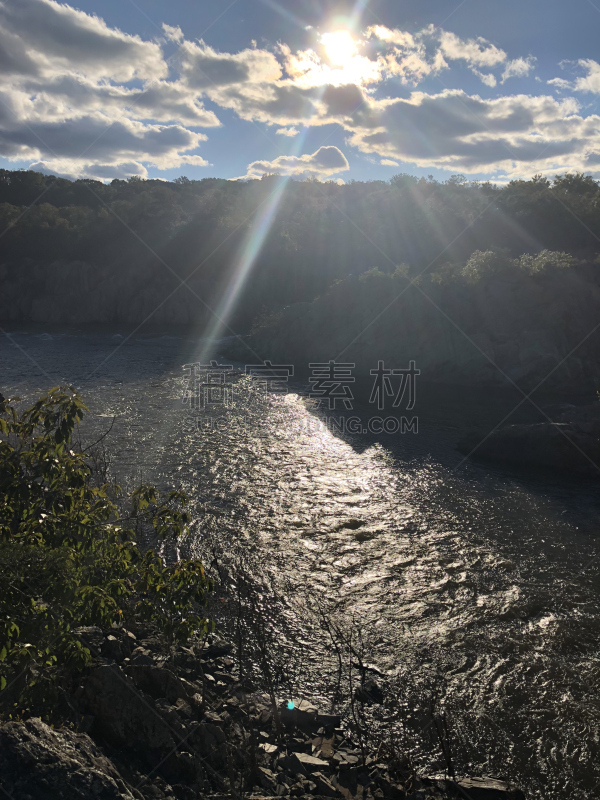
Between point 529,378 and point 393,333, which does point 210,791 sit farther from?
point 393,333

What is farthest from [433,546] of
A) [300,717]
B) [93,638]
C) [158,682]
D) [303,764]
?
[93,638]

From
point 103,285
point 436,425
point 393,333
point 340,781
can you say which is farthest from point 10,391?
point 103,285

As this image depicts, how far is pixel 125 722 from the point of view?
6250mm

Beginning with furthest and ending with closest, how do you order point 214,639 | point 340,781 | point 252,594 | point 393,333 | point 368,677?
point 393,333 → point 252,594 → point 214,639 → point 368,677 → point 340,781

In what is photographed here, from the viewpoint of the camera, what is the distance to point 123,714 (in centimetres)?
629

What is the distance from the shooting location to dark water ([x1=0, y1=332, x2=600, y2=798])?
8102 mm

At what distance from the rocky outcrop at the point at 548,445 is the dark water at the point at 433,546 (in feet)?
3.36

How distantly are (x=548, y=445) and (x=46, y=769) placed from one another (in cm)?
1889

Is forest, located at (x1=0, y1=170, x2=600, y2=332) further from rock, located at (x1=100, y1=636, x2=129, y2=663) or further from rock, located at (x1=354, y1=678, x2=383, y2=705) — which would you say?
rock, located at (x1=100, y1=636, x2=129, y2=663)

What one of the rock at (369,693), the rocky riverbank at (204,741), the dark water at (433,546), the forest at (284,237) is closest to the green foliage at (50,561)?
the rocky riverbank at (204,741)

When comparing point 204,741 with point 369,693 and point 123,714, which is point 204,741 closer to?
point 123,714

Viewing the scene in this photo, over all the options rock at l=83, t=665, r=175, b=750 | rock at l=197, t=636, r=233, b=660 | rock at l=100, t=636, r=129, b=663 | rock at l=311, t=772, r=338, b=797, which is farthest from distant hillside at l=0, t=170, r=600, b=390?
rock at l=83, t=665, r=175, b=750

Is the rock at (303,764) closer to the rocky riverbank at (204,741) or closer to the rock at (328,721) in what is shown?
the rocky riverbank at (204,741)

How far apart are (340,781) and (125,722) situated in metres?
2.72
